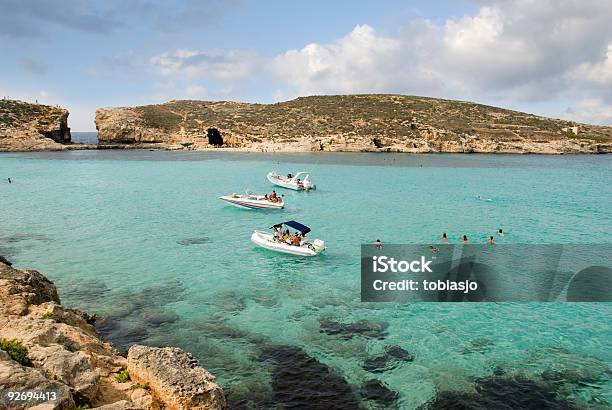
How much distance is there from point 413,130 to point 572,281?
9425 centimetres

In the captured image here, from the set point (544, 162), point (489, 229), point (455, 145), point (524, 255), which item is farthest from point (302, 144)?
point (524, 255)

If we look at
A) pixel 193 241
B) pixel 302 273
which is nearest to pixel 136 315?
pixel 302 273

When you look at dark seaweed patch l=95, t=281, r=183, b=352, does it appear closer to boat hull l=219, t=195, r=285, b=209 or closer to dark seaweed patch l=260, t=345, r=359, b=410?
dark seaweed patch l=260, t=345, r=359, b=410

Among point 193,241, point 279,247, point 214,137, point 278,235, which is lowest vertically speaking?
point 193,241

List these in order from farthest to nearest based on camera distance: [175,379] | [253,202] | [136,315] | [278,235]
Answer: [253,202], [278,235], [136,315], [175,379]

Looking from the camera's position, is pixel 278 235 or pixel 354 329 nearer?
pixel 354 329

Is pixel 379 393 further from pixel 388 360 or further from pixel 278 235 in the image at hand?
pixel 278 235

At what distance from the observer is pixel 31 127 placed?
355 feet

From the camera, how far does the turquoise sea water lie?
13.8 meters

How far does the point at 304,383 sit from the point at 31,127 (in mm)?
121698

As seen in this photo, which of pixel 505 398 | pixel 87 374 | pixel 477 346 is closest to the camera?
pixel 87 374

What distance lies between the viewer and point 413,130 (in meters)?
112

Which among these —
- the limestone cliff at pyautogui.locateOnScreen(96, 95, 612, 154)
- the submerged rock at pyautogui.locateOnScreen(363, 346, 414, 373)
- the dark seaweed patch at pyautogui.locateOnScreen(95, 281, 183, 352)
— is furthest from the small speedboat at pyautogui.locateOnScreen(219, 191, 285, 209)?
the limestone cliff at pyautogui.locateOnScreen(96, 95, 612, 154)

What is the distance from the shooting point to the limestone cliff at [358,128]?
349 feet
